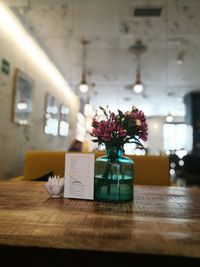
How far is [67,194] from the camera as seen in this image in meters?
1.25

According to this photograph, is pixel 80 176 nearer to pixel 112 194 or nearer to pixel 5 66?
pixel 112 194

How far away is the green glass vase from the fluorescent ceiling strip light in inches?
110

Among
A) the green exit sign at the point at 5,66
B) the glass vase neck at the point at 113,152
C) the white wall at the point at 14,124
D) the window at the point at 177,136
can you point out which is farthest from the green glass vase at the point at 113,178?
the window at the point at 177,136

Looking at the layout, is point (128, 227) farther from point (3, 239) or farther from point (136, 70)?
point (136, 70)

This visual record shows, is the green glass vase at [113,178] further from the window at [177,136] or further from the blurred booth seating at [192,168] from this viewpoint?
the window at [177,136]

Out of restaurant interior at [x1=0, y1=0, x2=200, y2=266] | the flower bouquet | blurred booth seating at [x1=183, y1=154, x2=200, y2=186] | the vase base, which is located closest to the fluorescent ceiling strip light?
restaurant interior at [x1=0, y1=0, x2=200, y2=266]

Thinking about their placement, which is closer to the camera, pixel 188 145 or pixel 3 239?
pixel 3 239

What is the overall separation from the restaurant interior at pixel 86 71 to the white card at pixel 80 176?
0.37 feet

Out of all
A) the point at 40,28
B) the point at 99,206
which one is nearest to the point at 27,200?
the point at 99,206

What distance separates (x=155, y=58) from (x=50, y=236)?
4.49 meters

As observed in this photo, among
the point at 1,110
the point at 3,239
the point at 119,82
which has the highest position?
the point at 119,82

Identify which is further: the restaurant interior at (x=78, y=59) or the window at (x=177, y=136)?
the window at (x=177, y=136)

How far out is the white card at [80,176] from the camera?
120 cm

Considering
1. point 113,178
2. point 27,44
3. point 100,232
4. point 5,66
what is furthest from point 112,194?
point 27,44
